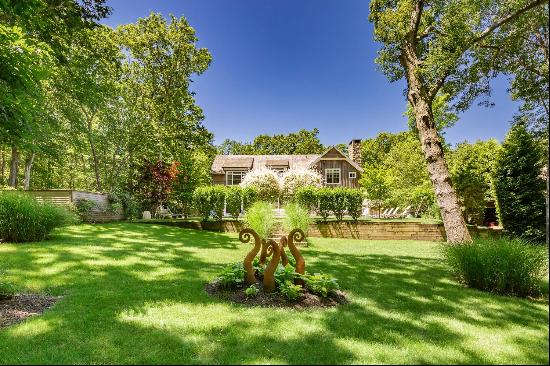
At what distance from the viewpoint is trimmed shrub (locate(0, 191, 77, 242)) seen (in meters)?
8.53

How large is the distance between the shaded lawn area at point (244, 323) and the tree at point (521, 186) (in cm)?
826

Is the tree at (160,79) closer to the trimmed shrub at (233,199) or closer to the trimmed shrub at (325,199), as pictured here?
the trimmed shrub at (233,199)

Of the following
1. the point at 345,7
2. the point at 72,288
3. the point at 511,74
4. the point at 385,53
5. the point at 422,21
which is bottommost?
the point at 72,288

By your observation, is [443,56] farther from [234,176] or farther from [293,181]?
[234,176]

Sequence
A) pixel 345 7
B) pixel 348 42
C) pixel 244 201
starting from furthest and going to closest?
pixel 244 201 < pixel 348 42 < pixel 345 7

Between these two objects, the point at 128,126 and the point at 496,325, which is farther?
the point at 128,126

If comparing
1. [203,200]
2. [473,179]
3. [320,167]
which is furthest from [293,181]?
[320,167]

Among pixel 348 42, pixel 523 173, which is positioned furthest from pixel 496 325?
pixel 348 42

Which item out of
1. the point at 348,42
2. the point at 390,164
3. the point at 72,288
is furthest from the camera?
the point at 390,164

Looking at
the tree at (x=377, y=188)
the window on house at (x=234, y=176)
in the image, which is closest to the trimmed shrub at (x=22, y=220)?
the tree at (x=377, y=188)

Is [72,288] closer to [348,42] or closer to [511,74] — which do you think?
[511,74]

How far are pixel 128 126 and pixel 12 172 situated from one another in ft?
26.7

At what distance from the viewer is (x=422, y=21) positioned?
32.5 ft

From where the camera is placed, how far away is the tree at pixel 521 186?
11.9 m
